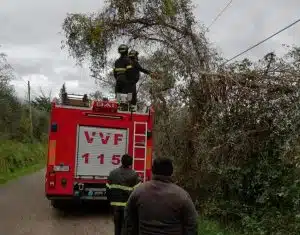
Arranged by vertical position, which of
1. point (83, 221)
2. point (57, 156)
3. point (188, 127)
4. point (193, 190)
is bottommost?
point (83, 221)

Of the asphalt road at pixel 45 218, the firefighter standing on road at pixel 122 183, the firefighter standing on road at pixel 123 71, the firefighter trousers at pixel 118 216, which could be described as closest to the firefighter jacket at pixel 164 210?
the firefighter standing on road at pixel 122 183

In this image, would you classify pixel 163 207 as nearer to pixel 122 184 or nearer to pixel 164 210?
pixel 164 210

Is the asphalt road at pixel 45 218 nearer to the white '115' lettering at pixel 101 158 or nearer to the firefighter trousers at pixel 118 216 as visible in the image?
the white '115' lettering at pixel 101 158

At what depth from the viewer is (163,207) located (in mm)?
4363

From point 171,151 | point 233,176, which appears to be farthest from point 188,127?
point 233,176

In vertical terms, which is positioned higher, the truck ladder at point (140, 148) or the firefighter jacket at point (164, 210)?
the truck ladder at point (140, 148)

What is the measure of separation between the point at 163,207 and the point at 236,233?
4.83 metres

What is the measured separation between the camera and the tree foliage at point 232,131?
8.69 m

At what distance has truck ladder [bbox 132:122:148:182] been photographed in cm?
1145

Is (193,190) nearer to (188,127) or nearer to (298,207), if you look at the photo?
(188,127)

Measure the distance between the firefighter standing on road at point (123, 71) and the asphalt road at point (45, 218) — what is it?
340 cm

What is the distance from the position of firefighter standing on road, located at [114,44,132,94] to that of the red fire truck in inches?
47.6

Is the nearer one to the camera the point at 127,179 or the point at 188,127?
the point at 127,179

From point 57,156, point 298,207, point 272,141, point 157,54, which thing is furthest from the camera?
point 157,54
